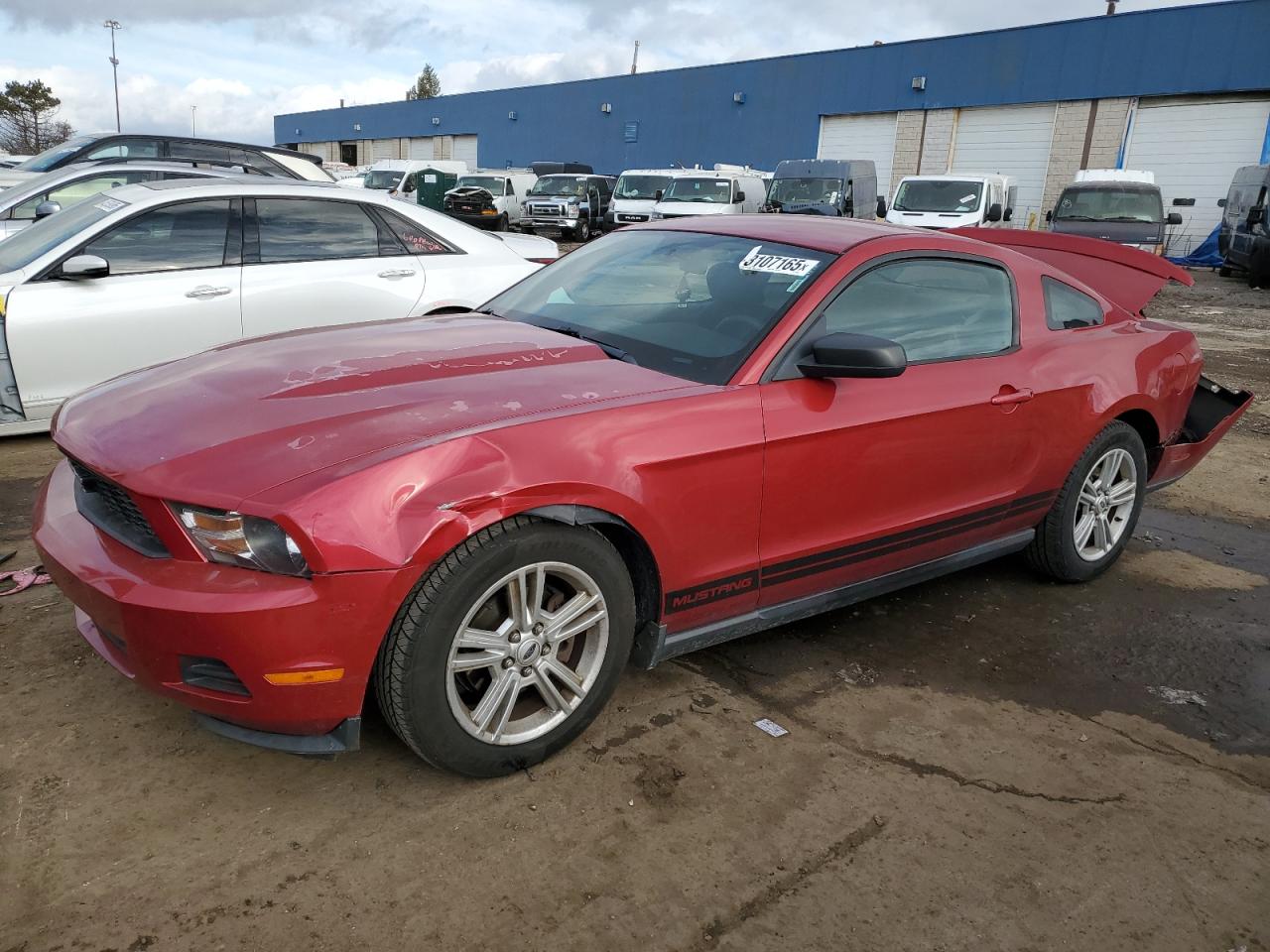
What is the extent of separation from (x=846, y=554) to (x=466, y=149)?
167 ft

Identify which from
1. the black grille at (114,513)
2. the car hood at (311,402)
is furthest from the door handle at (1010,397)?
the black grille at (114,513)

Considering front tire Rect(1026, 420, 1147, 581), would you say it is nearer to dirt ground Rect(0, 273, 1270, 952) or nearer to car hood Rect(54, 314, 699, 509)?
dirt ground Rect(0, 273, 1270, 952)

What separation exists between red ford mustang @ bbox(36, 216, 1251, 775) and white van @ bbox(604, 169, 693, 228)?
19.2m

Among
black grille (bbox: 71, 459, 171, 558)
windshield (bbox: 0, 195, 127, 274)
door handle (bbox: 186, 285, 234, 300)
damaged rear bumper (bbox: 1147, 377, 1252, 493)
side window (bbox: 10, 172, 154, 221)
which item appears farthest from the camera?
side window (bbox: 10, 172, 154, 221)

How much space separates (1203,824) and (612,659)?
167cm

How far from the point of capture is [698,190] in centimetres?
2183

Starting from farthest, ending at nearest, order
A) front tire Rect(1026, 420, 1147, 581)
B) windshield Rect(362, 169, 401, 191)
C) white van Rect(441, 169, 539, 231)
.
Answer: windshield Rect(362, 169, 401, 191), white van Rect(441, 169, 539, 231), front tire Rect(1026, 420, 1147, 581)

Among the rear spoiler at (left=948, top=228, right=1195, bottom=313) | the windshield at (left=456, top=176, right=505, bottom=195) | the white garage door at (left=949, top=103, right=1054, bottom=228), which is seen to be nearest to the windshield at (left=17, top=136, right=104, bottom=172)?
the rear spoiler at (left=948, top=228, right=1195, bottom=313)

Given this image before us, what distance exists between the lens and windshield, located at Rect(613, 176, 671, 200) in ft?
75.9

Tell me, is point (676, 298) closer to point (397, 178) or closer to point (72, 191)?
point (72, 191)

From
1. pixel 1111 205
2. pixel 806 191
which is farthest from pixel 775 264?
pixel 806 191

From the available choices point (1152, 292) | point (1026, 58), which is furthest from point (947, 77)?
point (1152, 292)

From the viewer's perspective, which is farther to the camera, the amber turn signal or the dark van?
the dark van

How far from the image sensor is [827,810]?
8.37ft
